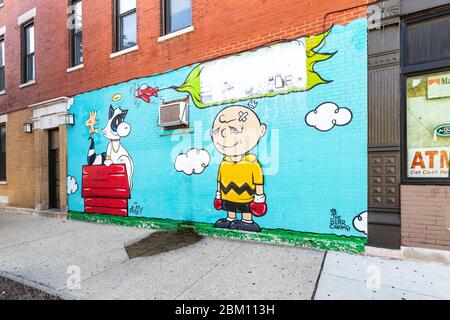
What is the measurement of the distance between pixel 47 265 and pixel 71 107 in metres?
5.93

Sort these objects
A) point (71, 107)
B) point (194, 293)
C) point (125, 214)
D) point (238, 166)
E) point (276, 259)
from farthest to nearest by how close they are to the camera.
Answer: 1. point (71, 107)
2. point (125, 214)
3. point (238, 166)
4. point (276, 259)
5. point (194, 293)

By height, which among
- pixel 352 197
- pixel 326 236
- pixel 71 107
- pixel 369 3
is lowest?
pixel 326 236

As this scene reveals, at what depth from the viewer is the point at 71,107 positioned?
356 inches

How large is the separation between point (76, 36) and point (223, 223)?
27.2 ft

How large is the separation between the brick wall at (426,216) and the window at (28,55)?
12954 mm

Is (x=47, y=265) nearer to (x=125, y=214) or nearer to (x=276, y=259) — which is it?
(x=125, y=214)

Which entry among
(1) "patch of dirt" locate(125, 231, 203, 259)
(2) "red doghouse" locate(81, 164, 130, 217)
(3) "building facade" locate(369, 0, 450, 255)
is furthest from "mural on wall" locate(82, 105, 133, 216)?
(3) "building facade" locate(369, 0, 450, 255)

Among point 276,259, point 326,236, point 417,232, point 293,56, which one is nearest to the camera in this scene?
point 417,232

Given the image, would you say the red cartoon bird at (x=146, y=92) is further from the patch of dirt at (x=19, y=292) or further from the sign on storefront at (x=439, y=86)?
the sign on storefront at (x=439, y=86)

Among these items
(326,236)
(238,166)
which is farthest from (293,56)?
(326,236)

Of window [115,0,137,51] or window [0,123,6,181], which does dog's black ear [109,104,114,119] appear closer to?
window [115,0,137,51]

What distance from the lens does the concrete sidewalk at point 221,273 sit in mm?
3543

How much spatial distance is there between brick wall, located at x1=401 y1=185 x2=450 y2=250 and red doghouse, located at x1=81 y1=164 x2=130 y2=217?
6.65 metres
